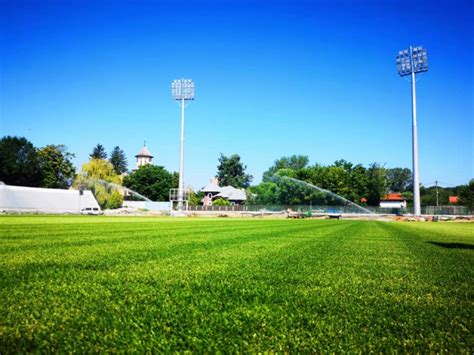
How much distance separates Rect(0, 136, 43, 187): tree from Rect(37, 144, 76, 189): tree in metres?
0.91

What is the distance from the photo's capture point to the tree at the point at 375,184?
68.2m

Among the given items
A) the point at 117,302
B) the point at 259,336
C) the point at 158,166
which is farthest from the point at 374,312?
the point at 158,166

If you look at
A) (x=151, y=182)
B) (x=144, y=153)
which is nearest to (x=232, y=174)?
(x=151, y=182)

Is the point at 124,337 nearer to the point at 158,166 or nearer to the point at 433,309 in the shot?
the point at 433,309

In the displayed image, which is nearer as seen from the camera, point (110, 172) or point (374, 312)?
point (374, 312)

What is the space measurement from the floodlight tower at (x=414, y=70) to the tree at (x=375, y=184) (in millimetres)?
26138

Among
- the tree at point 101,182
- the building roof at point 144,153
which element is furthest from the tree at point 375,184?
the building roof at point 144,153

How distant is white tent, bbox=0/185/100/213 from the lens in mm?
38537

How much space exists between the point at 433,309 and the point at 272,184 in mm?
70053

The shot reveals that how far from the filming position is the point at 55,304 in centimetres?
236

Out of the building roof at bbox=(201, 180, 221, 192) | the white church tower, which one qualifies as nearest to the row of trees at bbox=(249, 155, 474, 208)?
the building roof at bbox=(201, 180, 221, 192)

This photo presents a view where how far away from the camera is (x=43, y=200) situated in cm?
4297

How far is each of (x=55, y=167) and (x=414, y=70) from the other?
5708 cm

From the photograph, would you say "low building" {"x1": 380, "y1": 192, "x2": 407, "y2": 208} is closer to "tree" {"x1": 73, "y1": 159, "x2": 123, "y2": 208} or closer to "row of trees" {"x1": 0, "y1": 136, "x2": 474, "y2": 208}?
"row of trees" {"x1": 0, "y1": 136, "x2": 474, "y2": 208}
